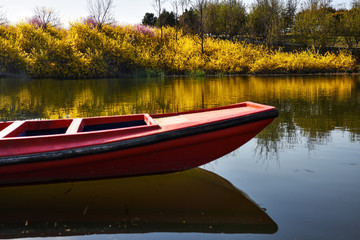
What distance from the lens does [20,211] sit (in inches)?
144

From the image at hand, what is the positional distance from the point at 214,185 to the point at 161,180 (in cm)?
69

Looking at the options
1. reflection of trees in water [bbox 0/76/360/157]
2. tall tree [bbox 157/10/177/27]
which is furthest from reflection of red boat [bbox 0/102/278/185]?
tall tree [bbox 157/10/177/27]

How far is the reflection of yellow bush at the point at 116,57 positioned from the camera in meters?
26.1

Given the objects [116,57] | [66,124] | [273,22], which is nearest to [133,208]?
[66,124]

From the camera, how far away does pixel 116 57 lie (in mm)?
27359

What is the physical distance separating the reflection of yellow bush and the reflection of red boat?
76.1 ft

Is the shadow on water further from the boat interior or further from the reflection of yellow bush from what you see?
the reflection of yellow bush

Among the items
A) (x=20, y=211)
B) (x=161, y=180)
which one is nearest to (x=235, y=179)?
(x=161, y=180)

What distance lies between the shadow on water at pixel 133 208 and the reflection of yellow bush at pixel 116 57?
23.2m

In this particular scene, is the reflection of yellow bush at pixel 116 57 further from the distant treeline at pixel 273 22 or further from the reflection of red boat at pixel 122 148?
the reflection of red boat at pixel 122 148

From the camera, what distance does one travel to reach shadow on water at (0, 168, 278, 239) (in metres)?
3.18

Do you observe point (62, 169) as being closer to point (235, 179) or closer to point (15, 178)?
point (15, 178)

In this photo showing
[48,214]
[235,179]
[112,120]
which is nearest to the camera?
[48,214]

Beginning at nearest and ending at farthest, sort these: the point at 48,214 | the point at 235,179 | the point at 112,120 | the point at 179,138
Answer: the point at 48,214 → the point at 179,138 → the point at 235,179 → the point at 112,120
